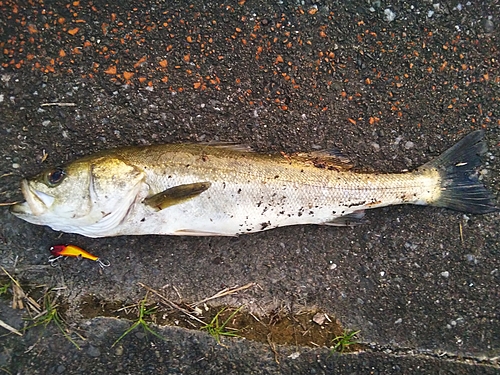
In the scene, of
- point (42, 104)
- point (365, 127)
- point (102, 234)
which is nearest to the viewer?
point (102, 234)

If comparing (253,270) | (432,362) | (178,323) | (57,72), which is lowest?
(432,362)

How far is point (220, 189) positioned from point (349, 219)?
94 centimetres

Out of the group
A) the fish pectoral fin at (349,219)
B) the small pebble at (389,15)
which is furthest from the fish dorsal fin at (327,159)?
the small pebble at (389,15)

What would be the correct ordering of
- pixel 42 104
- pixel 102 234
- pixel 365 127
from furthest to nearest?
pixel 365 127, pixel 42 104, pixel 102 234

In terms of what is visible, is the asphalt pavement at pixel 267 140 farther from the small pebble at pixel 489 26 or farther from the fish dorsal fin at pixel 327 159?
the fish dorsal fin at pixel 327 159

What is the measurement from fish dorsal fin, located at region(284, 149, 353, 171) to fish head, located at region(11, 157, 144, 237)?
1085mm

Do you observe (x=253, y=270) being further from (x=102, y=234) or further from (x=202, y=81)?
(x=202, y=81)

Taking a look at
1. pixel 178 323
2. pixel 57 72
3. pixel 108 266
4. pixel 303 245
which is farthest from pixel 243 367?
pixel 57 72

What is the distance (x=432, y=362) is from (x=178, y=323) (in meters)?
1.91

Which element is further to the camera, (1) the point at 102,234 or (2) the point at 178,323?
(2) the point at 178,323

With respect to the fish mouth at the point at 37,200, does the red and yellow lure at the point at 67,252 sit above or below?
below

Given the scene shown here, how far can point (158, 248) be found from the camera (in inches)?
119

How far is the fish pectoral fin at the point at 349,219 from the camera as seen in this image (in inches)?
114

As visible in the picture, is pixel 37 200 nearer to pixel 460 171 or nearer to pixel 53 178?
pixel 53 178
